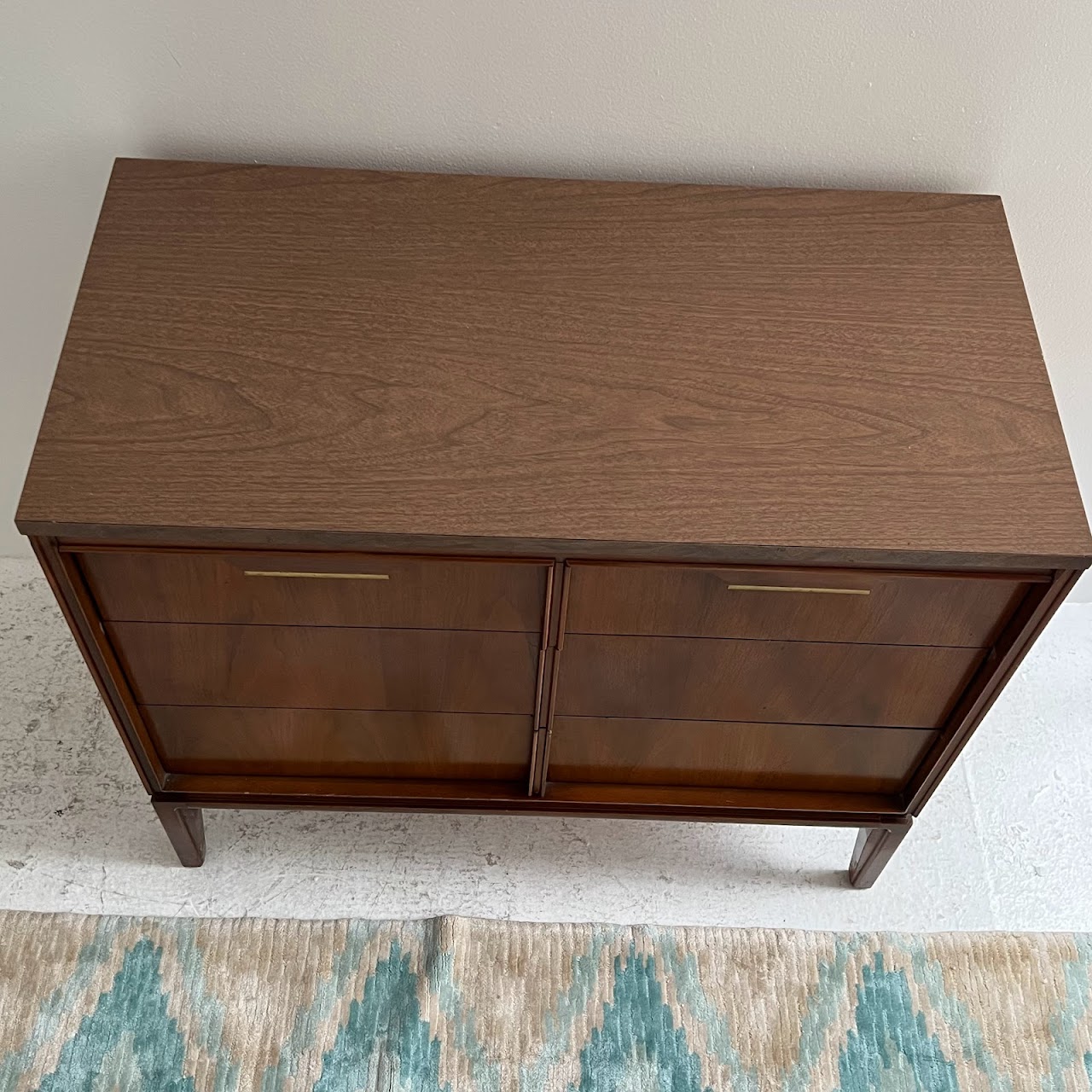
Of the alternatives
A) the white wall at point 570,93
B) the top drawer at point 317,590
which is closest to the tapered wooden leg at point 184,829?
the top drawer at point 317,590

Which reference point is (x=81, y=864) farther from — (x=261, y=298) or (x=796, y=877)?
(x=796, y=877)

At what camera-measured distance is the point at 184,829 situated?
1.21m

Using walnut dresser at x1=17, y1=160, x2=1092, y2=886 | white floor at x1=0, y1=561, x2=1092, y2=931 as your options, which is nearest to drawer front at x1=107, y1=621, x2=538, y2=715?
walnut dresser at x1=17, y1=160, x2=1092, y2=886

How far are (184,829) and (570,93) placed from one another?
847 millimetres

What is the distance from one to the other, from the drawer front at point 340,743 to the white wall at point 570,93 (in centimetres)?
53

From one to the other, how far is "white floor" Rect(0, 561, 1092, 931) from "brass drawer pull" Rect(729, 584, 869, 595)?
54 centimetres

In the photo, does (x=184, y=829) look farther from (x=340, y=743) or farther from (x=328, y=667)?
(x=328, y=667)

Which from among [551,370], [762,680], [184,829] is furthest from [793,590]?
[184,829]

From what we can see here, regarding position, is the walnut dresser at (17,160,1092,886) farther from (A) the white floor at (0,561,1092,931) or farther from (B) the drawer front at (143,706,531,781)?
(A) the white floor at (0,561,1092,931)

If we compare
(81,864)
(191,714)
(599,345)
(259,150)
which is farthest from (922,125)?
(81,864)

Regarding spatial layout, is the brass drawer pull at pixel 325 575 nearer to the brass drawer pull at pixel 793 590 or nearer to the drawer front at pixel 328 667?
the drawer front at pixel 328 667

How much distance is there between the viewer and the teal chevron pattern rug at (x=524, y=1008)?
3.86ft

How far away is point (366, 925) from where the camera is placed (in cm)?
126

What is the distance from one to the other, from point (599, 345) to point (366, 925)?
711mm
